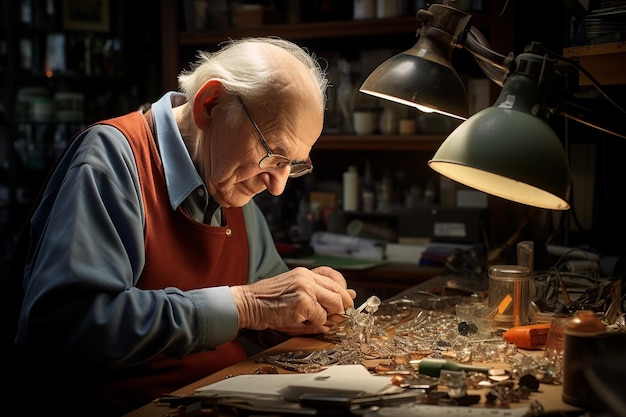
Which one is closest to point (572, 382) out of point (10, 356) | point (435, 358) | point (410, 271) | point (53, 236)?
point (435, 358)

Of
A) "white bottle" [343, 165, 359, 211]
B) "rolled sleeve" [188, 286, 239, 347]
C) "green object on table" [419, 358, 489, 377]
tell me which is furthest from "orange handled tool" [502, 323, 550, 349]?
"white bottle" [343, 165, 359, 211]

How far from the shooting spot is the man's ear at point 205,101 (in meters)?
1.96

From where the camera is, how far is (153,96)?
18.3 ft

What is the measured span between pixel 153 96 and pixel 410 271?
2.72m

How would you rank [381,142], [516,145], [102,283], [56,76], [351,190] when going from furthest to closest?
[56,76] < [351,190] < [381,142] < [102,283] < [516,145]

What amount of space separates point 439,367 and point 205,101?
2.84ft

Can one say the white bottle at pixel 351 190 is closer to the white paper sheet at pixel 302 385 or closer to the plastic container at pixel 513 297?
the plastic container at pixel 513 297

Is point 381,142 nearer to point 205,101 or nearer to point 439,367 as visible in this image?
point 205,101

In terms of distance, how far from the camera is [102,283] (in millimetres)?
1630

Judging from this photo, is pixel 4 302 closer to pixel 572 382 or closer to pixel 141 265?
pixel 141 265

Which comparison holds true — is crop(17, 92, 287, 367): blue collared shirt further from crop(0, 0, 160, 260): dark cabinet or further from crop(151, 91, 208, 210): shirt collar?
crop(0, 0, 160, 260): dark cabinet

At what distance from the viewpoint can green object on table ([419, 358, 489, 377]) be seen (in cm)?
152

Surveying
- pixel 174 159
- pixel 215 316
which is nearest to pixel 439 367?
pixel 215 316

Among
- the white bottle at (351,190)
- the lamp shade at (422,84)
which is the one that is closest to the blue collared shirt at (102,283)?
the lamp shade at (422,84)
